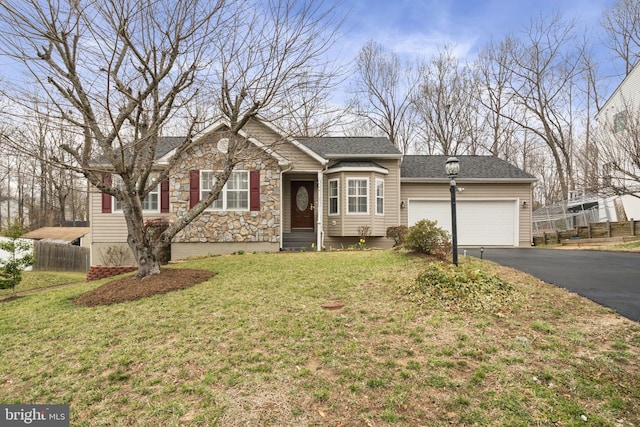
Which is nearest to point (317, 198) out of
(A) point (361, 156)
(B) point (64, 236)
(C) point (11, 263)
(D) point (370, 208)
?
(D) point (370, 208)

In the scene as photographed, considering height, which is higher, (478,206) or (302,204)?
(302,204)

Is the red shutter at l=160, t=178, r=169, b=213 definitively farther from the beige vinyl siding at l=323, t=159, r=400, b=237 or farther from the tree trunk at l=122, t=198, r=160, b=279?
the beige vinyl siding at l=323, t=159, r=400, b=237

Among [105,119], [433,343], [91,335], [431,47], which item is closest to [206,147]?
[105,119]

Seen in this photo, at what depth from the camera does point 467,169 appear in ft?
50.8

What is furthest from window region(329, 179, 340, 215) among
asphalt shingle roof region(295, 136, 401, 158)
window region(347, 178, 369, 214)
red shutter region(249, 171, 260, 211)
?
red shutter region(249, 171, 260, 211)

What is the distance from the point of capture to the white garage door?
14969 millimetres

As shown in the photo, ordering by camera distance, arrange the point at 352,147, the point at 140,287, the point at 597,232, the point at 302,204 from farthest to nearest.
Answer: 1. the point at 597,232
2. the point at 352,147
3. the point at 302,204
4. the point at 140,287

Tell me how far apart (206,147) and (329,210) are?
199 inches

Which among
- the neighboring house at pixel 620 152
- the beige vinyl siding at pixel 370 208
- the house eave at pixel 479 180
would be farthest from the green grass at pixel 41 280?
the neighboring house at pixel 620 152

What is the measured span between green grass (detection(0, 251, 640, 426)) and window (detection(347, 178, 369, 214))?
7030 millimetres

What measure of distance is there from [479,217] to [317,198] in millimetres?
7140

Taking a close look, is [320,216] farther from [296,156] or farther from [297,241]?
[296,156]

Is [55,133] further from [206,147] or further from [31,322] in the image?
[206,147]

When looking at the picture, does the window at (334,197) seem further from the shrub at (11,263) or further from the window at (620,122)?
the window at (620,122)
